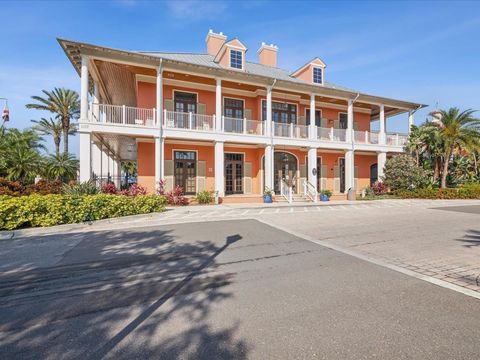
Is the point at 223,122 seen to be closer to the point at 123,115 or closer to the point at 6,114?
the point at 123,115

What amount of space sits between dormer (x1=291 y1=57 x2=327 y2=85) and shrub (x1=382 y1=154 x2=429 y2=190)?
8690 mm

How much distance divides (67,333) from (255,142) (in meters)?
15.0

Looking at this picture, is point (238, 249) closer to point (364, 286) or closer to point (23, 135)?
point (364, 286)

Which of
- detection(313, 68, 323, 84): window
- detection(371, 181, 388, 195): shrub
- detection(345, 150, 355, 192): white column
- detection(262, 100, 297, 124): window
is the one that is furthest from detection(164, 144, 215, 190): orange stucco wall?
detection(371, 181, 388, 195): shrub

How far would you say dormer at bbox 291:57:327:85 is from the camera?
2164 centimetres

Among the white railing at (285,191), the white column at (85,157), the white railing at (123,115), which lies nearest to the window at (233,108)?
the white railing at (123,115)

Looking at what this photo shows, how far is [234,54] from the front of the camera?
18.6 m

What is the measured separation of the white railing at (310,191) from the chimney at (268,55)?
1185 centimetres

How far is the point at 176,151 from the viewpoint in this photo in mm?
17438

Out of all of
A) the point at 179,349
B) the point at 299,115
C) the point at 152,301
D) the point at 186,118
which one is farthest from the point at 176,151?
the point at 179,349

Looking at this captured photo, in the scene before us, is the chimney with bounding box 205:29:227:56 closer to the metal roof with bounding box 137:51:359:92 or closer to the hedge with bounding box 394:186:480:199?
the metal roof with bounding box 137:51:359:92

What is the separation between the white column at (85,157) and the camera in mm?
12766

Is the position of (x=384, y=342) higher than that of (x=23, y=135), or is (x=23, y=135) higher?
(x=23, y=135)

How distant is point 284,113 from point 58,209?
16.0 m
